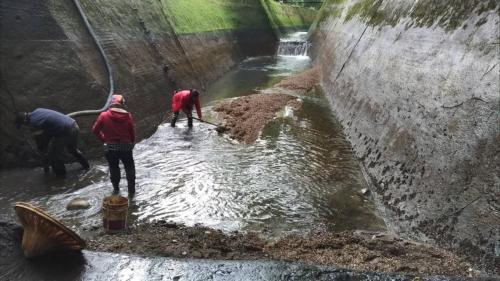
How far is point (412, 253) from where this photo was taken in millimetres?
5637

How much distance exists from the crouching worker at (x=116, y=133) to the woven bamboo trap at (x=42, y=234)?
252 centimetres

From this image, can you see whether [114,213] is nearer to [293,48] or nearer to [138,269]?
[138,269]

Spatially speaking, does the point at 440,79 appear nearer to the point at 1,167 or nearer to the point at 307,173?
the point at 307,173

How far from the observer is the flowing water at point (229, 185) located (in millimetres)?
7074

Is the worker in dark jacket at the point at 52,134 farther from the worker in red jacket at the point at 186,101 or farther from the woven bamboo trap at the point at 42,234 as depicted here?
the worker in red jacket at the point at 186,101

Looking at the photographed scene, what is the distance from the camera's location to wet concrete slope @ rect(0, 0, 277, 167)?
8.66 meters

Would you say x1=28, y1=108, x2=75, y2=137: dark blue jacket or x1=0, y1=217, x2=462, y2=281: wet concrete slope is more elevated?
x1=28, y1=108, x2=75, y2=137: dark blue jacket

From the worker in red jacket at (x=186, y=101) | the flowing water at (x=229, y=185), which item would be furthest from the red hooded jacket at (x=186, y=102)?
the flowing water at (x=229, y=185)

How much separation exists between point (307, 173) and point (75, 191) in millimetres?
4973

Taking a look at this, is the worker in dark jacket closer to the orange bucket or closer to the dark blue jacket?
the dark blue jacket

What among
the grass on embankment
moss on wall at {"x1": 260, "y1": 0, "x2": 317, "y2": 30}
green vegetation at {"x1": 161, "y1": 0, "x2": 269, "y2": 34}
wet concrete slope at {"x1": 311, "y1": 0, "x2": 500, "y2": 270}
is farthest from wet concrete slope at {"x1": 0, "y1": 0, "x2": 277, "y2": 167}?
moss on wall at {"x1": 260, "y1": 0, "x2": 317, "y2": 30}

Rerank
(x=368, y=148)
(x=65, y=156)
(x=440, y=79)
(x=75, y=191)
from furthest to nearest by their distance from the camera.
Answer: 1. (x=368, y=148)
2. (x=65, y=156)
3. (x=75, y=191)
4. (x=440, y=79)

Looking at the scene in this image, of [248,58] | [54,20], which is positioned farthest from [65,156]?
[248,58]

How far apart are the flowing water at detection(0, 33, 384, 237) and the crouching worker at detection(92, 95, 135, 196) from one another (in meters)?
0.66
